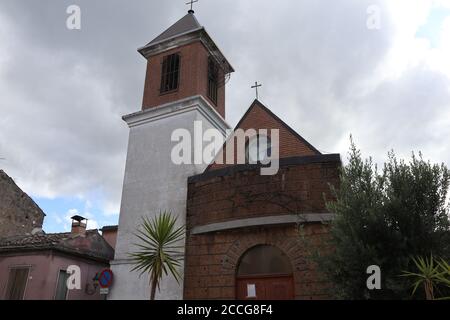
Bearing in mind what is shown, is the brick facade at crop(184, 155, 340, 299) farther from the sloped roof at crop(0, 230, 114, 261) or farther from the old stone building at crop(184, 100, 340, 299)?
the sloped roof at crop(0, 230, 114, 261)

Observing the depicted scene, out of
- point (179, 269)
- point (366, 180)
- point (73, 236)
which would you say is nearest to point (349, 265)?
point (366, 180)

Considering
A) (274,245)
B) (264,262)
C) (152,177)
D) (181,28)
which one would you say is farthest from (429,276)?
(181,28)

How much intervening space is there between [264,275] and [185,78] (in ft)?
31.8

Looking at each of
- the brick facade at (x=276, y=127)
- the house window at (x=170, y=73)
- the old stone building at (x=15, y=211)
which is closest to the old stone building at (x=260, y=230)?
the brick facade at (x=276, y=127)

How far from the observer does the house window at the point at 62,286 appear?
51.5 ft

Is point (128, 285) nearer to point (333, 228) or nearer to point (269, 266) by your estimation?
point (269, 266)

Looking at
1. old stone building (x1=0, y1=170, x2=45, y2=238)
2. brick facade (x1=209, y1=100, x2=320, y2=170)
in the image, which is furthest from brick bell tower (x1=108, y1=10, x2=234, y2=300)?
old stone building (x1=0, y1=170, x2=45, y2=238)

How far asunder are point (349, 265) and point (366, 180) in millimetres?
2138

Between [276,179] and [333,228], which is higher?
[276,179]

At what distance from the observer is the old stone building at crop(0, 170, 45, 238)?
21547mm

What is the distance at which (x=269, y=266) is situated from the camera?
12.2 meters

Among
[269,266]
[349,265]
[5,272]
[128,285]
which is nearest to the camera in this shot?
[349,265]

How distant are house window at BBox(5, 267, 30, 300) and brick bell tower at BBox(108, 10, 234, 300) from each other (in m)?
3.58

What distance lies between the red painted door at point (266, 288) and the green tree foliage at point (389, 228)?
109 inches
